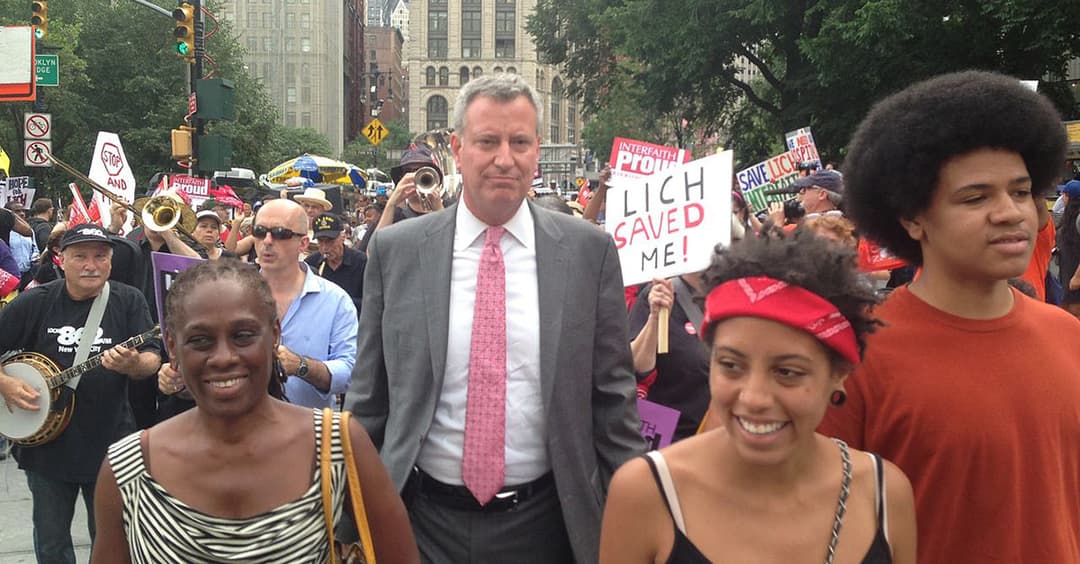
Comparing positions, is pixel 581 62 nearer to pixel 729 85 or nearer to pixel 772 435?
pixel 729 85

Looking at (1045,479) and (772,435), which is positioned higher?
(772,435)

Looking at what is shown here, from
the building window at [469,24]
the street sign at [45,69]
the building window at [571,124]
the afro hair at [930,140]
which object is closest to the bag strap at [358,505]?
the afro hair at [930,140]

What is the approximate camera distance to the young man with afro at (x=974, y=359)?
2.27 m

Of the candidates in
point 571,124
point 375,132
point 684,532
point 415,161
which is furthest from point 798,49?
point 571,124

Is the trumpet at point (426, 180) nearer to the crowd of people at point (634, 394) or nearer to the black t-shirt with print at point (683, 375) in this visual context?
the black t-shirt with print at point (683, 375)

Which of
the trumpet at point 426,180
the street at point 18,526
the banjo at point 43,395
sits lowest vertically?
the street at point 18,526

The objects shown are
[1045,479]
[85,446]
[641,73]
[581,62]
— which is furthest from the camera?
[581,62]

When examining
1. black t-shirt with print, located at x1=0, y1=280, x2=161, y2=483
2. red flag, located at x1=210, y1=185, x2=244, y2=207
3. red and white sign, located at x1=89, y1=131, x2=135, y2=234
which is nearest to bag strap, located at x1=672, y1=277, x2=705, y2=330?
black t-shirt with print, located at x1=0, y1=280, x2=161, y2=483

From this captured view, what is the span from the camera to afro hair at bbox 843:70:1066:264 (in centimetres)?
239

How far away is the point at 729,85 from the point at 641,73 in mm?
3232

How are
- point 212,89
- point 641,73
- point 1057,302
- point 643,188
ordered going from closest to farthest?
point 643,188
point 1057,302
point 212,89
point 641,73

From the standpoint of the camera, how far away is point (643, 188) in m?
4.38

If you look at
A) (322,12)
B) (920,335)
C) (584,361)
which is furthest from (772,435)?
(322,12)

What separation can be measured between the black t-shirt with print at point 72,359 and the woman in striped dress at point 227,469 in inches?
112
